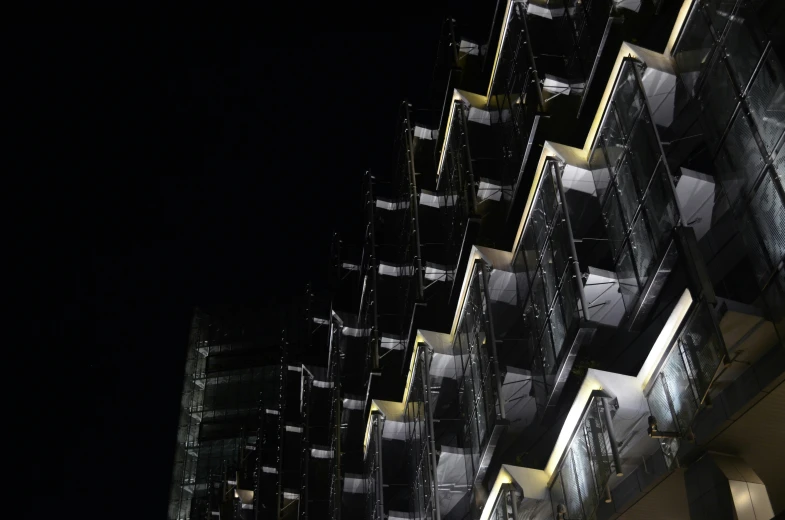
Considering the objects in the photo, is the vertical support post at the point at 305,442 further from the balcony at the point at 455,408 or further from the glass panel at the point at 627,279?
the glass panel at the point at 627,279

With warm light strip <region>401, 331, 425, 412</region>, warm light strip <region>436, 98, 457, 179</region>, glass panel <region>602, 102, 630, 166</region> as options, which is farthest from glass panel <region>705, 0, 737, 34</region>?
warm light strip <region>436, 98, 457, 179</region>

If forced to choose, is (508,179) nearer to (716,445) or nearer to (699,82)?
(699,82)

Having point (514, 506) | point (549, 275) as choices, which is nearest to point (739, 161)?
point (549, 275)

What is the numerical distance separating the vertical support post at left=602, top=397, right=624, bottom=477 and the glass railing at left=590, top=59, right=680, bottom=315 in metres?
1.77

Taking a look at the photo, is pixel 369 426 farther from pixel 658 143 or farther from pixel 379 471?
pixel 658 143

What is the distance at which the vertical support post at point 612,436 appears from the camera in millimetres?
13648

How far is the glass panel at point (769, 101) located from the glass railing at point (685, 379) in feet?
7.77

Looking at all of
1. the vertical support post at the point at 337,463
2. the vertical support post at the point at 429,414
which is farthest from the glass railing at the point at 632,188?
the vertical support post at the point at 337,463

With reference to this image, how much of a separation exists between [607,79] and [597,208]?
7.84ft

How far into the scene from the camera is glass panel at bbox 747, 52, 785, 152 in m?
12.2

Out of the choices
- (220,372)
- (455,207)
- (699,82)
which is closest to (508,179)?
(455,207)

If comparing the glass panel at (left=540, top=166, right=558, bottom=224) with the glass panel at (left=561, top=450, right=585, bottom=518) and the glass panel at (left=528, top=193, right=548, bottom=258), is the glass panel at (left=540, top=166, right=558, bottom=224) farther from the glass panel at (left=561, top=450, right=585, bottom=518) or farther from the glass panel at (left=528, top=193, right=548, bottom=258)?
the glass panel at (left=561, top=450, right=585, bottom=518)

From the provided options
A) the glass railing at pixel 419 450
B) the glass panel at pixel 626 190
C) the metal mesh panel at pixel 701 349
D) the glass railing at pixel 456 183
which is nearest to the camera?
the metal mesh panel at pixel 701 349

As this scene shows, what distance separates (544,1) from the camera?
73.5ft
